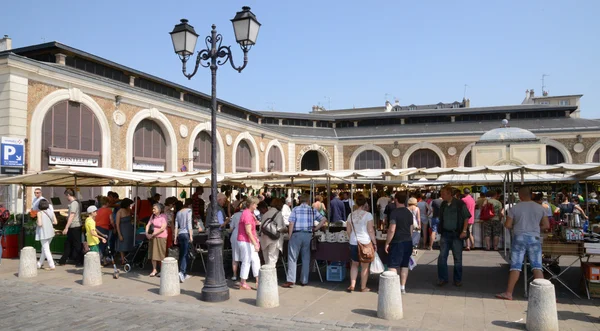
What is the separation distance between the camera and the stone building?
17.2 metres

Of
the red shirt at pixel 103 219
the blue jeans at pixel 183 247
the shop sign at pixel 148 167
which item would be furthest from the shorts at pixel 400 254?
the shop sign at pixel 148 167

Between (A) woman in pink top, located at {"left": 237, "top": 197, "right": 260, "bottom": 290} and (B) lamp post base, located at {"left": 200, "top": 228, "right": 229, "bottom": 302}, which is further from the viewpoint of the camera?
(A) woman in pink top, located at {"left": 237, "top": 197, "right": 260, "bottom": 290}

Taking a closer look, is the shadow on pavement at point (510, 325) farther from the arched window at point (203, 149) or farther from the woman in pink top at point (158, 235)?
the arched window at point (203, 149)

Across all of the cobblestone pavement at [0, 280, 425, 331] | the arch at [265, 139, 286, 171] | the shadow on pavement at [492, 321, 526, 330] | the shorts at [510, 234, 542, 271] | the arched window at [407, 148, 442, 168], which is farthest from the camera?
the arched window at [407, 148, 442, 168]

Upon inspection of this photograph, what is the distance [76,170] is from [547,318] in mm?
9885

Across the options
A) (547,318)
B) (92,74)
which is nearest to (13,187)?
(92,74)

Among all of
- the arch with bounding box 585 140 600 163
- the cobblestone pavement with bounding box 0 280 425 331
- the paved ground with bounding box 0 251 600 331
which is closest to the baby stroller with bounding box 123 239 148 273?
the paved ground with bounding box 0 251 600 331

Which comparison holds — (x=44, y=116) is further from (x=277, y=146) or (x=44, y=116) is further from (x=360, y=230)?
(x=277, y=146)

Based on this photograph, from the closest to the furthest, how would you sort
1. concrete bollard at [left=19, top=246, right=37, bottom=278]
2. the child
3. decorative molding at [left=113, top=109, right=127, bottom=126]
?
concrete bollard at [left=19, top=246, right=37, bottom=278]
the child
decorative molding at [left=113, top=109, right=127, bottom=126]

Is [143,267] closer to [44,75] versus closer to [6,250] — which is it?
[6,250]

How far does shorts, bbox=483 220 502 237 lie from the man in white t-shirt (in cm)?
592

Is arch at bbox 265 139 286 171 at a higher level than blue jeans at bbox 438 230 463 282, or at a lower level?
higher

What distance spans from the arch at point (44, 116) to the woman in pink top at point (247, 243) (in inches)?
472

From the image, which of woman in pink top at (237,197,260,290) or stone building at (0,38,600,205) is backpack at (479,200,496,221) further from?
stone building at (0,38,600,205)
